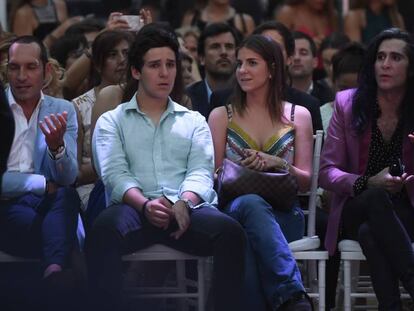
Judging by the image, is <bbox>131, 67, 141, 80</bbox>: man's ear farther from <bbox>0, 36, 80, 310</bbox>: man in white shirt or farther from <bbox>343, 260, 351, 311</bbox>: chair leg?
<bbox>343, 260, 351, 311</bbox>: chair leg

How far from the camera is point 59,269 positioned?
6992 mm

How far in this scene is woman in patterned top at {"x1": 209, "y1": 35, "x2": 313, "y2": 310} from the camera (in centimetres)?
704

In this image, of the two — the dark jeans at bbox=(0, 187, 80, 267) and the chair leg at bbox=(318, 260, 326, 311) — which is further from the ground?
the dark jeans at bbox=(0, 187, 80, 267)

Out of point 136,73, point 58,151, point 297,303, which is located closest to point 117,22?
point 136,73

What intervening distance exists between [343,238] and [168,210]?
42.5 inches

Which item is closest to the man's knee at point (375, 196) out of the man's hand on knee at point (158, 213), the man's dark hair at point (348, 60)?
the man's hand on knee at point (158, 213)

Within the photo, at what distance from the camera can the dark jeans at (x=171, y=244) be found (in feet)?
22.8

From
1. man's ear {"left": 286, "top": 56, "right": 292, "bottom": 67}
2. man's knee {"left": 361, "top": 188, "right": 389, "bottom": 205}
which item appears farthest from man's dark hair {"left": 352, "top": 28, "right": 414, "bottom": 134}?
man's ear {"left": 286, "top": 56, "right": 292, "bottom": 67}

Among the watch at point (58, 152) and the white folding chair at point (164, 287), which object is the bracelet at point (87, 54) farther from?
the white folding chair at point (164, 287)

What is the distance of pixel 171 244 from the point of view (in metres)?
7.10

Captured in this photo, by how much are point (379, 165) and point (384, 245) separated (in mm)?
578

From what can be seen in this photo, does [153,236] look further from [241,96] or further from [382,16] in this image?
[382,16]

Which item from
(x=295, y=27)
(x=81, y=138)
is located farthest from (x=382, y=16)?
(x=81, y=138)

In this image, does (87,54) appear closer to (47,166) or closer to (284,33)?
(284,33)
